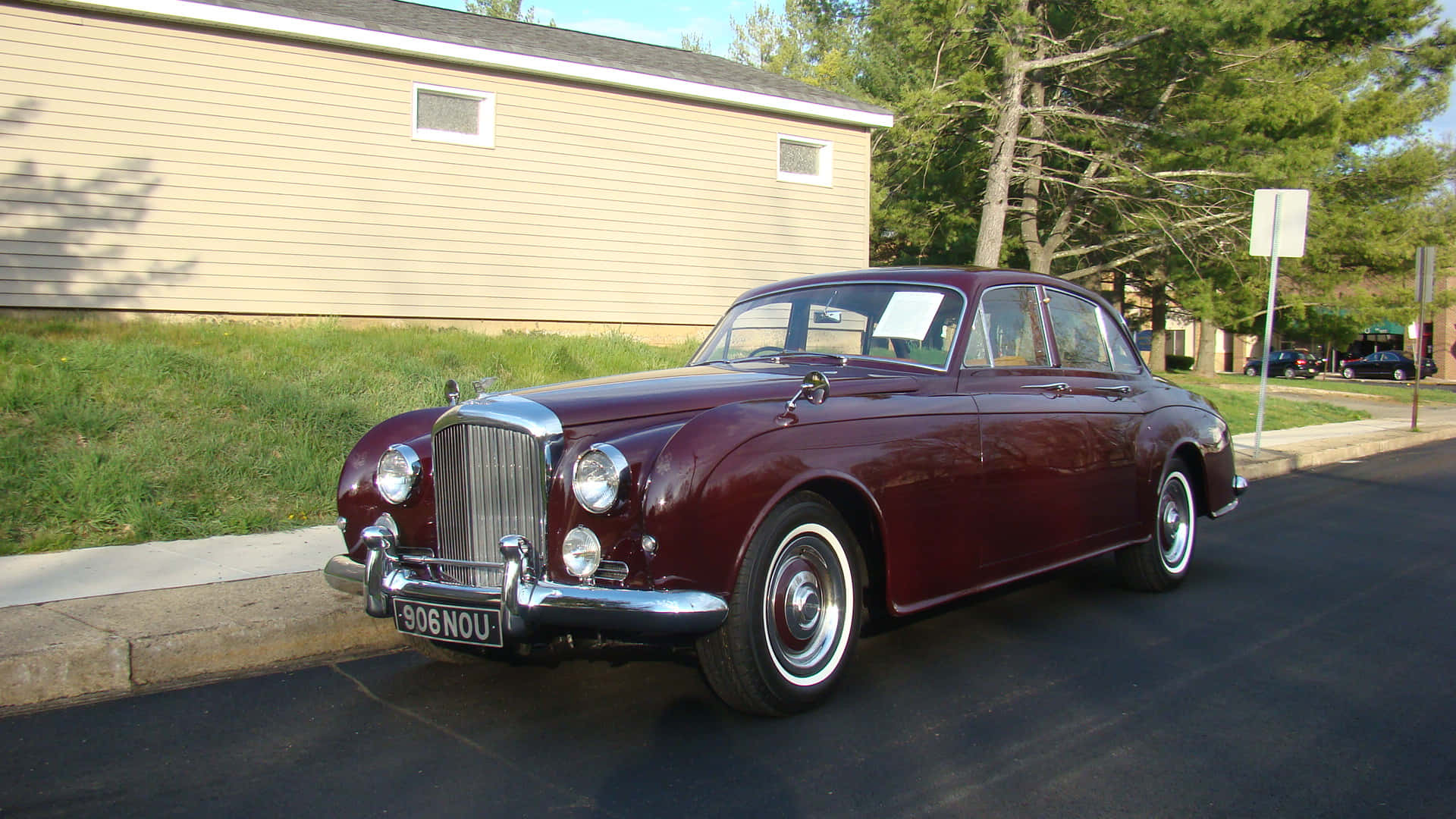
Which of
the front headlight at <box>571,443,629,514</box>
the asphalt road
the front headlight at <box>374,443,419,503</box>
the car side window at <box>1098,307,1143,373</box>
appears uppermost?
the car side window at <box>1098,307,1143,373</box>

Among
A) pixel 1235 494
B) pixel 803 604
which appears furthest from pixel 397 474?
pixel 1235 494

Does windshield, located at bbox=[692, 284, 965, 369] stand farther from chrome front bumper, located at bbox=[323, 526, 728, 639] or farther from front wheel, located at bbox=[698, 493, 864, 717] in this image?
chrome front bumper, located at bbox=[323, 526, 728, 639]


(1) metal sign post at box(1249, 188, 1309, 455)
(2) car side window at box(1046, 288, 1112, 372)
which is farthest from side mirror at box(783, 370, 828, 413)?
(1) metal sign post at box(1249, 188, 1309, 455)

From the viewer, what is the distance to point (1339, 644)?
476 centimetres

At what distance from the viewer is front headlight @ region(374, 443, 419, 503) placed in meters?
4.09

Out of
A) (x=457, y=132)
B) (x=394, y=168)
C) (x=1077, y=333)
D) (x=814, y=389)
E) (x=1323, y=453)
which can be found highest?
(x=457, y=132)

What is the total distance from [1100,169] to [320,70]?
1767 centimetres

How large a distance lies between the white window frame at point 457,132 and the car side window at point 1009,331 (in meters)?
9.61

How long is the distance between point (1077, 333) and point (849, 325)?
147cm

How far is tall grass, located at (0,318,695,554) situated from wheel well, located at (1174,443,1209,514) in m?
5.54

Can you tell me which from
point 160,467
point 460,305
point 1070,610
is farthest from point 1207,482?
point 460,305

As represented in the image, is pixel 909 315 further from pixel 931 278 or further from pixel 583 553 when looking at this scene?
pixel 583 553

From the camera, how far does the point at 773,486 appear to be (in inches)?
141

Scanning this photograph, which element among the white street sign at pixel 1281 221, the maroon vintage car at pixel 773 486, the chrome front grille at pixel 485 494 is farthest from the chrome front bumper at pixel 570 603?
the white street sign at pixel 1281 221
